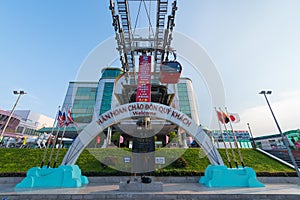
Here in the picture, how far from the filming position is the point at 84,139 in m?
9.97

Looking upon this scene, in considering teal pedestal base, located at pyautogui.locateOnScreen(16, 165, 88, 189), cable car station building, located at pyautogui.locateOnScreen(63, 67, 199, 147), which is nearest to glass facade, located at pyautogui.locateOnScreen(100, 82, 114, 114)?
cable car station building, located at pyautogui.locateOnScreen(63, 67, 199, 147)

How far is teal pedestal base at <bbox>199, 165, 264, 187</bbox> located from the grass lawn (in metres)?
2.16

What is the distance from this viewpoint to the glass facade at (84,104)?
122 feet

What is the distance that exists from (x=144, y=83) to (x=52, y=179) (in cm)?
824

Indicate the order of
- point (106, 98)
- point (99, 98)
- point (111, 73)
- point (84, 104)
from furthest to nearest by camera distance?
point (111, 73) → point (84, 104) → point (106, 98) → point (99, 98)

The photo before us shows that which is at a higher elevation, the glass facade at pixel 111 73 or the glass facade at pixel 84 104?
the glass facade at pixel 111 73

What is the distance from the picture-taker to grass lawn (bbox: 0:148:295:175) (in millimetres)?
11738

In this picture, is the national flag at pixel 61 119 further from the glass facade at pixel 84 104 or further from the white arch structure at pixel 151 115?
the glass facade at pixel 84 104

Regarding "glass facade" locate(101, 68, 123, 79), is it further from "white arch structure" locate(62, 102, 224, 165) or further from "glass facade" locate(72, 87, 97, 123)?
"white arch structure" locate(62, 102, 224, 165)

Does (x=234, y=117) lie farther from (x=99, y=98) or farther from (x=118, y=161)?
(x=99, y=98)

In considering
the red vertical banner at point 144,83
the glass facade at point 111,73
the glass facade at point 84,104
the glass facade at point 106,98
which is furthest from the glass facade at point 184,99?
→ the red vertical banner at point 144,83

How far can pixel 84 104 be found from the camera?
39.1 metres

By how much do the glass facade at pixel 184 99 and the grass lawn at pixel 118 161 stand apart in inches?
802

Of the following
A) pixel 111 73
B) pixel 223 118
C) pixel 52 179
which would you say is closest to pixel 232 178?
pixel 223 118
